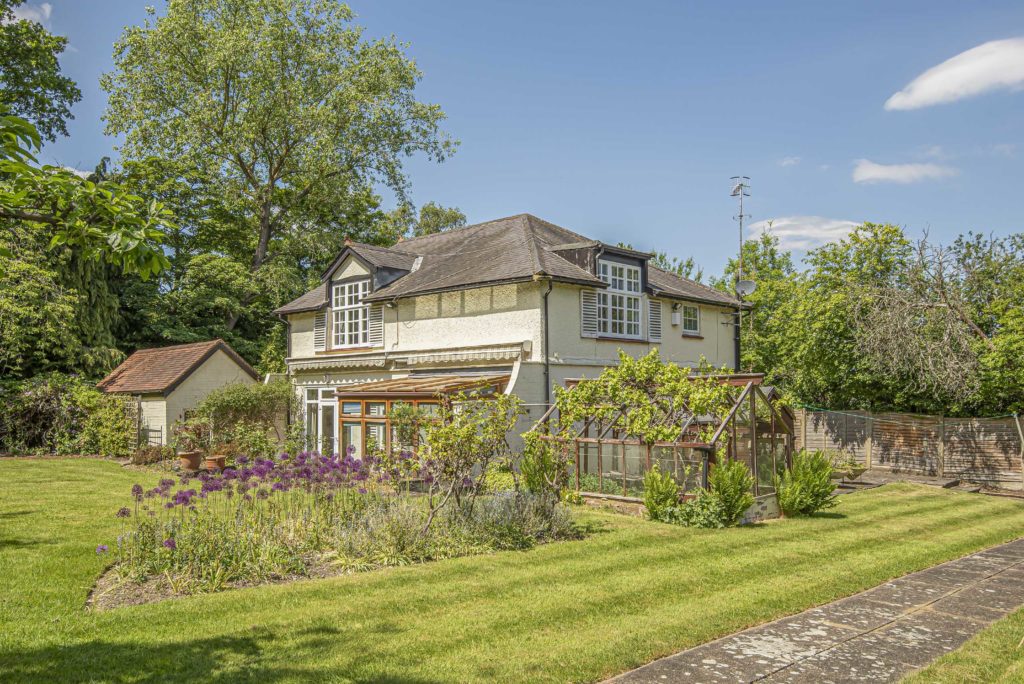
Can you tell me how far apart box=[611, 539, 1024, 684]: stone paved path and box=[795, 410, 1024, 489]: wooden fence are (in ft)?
44.7

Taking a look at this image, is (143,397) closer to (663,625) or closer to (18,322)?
(18,322)

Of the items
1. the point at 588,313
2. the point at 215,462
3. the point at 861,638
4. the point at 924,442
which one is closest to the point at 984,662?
the point at 861,638

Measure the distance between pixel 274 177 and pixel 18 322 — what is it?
52.6 feet

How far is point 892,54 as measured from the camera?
48.4 feet

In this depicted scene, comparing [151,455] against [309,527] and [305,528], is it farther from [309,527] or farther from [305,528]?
[305,528]

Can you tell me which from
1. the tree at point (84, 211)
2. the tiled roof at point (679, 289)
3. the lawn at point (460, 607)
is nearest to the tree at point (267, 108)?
the tiled roof at point (679, 289)

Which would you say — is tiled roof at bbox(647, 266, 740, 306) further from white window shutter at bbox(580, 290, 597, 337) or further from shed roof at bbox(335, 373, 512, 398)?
shed roof at bbox(335, 373, 512, 398)

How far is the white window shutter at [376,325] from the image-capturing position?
25.3 metres

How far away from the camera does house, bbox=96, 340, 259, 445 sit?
26109 millimetres

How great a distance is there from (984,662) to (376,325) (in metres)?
20.9

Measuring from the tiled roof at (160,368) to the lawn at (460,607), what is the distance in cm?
1263

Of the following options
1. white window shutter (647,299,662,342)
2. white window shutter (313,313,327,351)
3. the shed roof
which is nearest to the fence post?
white window shutter (647,299,662,342)

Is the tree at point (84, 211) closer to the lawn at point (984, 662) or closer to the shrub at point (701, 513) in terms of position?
the lawn at point (984, 662)

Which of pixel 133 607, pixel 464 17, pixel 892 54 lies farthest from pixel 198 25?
pixel 133 607
